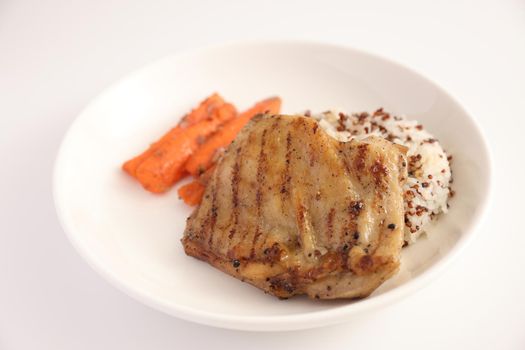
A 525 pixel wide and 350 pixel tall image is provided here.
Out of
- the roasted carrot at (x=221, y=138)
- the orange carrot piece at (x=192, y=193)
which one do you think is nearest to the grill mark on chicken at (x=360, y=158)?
the orange carrot piece at (x=192, y=193)

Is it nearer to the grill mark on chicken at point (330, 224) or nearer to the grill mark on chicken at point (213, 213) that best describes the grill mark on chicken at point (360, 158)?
the grill mark on chicken at point (330, 224)

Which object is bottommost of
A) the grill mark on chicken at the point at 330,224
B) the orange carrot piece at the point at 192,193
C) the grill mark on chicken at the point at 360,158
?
the orange carrot piece at the point at 192,193

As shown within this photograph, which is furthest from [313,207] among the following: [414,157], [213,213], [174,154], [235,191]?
[174,154]

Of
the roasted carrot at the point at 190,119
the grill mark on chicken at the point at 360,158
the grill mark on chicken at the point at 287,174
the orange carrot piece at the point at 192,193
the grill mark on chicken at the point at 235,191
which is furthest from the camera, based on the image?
the roasted carrot at the point at 190,119

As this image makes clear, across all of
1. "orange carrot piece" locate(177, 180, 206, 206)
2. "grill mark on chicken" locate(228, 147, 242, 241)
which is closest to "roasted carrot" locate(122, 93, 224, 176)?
"orange carrot piece" locate(177, 180, 206, 206)

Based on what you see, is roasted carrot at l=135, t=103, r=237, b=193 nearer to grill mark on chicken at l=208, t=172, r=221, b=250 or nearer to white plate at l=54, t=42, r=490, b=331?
white plate at l=54, t=42, r=490, b=331

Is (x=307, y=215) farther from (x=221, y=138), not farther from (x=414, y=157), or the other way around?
(x=221, y=138)
